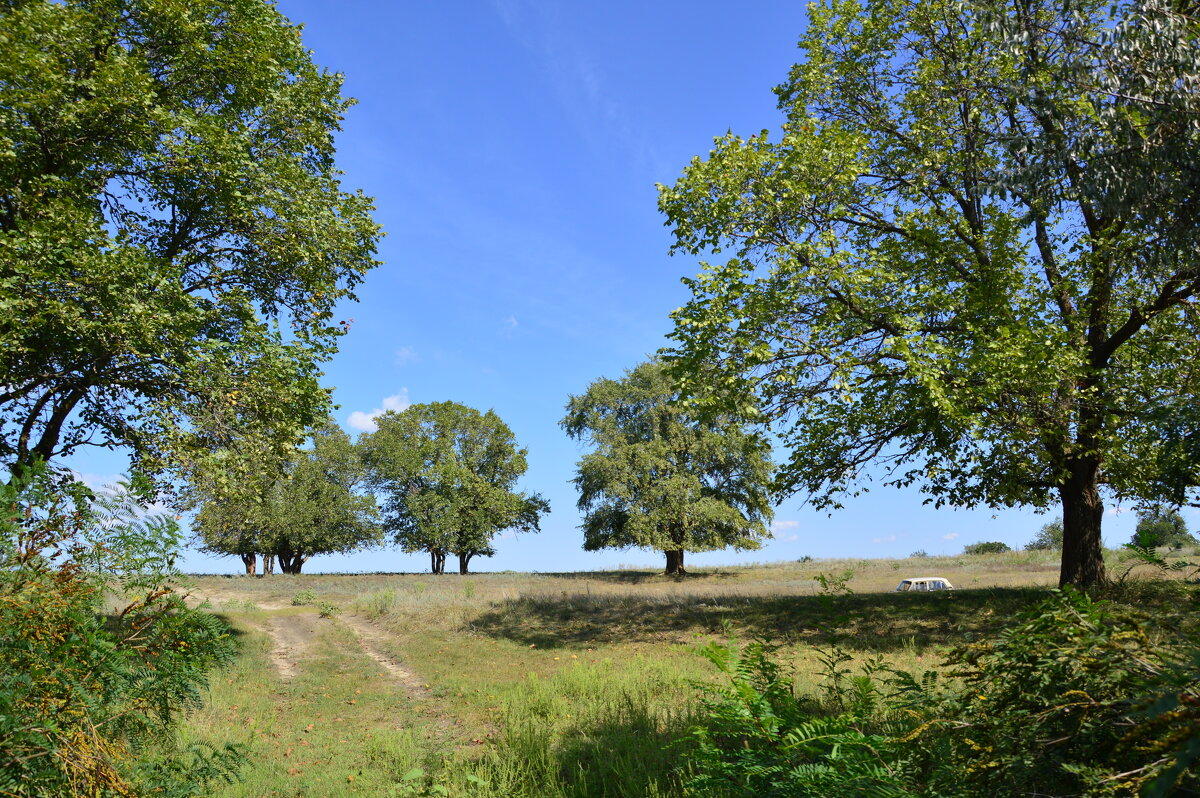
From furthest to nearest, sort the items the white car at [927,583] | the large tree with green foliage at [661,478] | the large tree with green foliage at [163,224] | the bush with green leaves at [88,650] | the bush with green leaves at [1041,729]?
the large tree with green foliage at [661,478] → the white car at [927,583] → the large tree with green foliage at [163,224] → the bush with green leaves at [88,650] → the bush with green leaves at [1041,729]

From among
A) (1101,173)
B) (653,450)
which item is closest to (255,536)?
(653,450)

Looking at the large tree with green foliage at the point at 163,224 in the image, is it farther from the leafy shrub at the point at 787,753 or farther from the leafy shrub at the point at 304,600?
the leafy shrub at the point at 304,600

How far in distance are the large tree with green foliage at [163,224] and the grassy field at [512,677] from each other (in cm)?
606

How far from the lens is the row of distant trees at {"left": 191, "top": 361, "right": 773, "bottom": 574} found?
38031mm

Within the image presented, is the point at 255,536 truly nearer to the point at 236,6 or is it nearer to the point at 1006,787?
the point at 236,6

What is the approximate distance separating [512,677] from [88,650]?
9.82 meters

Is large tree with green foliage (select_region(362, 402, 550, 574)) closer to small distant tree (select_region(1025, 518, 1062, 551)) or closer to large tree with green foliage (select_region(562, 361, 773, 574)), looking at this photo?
large tree with green foliage (select_region(562, 361, 773, 574))

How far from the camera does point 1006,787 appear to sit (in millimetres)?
3037

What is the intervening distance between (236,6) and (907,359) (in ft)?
57.6

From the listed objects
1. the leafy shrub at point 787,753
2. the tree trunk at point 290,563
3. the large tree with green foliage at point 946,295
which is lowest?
the tree trunk at point 290,563

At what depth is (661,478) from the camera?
3869cm

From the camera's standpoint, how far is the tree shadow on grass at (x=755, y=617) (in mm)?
14719

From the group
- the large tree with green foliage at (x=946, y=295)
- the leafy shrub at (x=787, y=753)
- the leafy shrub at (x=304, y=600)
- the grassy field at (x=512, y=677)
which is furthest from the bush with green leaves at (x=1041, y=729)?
the leafy shrub at (x=304, y=600)

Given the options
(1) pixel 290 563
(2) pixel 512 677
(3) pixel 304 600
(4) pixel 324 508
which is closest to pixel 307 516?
(4) pixel 324 508
